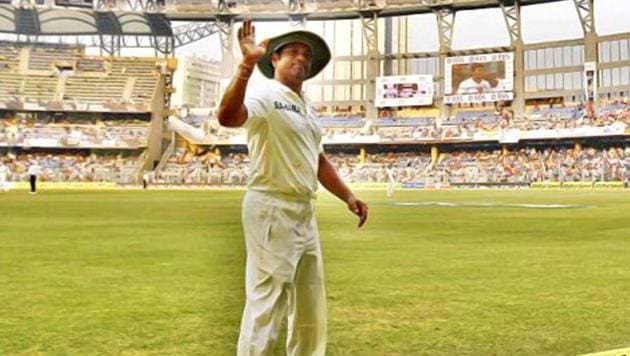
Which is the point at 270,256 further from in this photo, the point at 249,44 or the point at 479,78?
the point at 479,78

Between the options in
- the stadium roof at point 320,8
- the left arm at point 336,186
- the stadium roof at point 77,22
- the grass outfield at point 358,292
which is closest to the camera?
the left arm at point 336,186

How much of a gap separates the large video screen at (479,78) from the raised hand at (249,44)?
61700mm

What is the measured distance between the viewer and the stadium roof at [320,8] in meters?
64.3

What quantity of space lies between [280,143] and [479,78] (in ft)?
203

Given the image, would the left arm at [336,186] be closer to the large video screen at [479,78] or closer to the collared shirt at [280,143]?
the collared shirt at [280,143]

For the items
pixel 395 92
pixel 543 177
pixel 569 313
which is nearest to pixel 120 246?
pixel 569 313

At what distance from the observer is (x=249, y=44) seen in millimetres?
3082

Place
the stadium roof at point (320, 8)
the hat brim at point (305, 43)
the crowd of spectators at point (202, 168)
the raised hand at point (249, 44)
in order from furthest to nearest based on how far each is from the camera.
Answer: the stadium roof at point (320, 8) < the crowd of spectators at point (202, 168) < the hat brim at point (305, 43) < the raised hand at point (249, 44)

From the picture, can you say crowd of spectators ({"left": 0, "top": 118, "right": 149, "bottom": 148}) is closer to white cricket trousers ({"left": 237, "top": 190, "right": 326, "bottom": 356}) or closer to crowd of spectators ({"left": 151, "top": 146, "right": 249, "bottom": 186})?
crowd of spectators ({"left": 151, "top": 146, "right": 249, "bottom": 186})

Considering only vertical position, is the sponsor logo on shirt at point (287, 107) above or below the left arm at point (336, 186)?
above

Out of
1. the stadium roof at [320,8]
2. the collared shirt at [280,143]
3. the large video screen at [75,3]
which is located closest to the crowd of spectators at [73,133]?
the large video screen at [75,3]

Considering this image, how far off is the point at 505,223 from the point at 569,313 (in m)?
10.5

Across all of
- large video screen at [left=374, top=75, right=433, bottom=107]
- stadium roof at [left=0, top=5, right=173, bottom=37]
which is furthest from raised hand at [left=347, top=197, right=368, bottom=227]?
stadium roof at [left=0, top=5, right=173, bottom=37]

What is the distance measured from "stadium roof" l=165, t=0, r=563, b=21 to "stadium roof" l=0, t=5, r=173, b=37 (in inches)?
141
